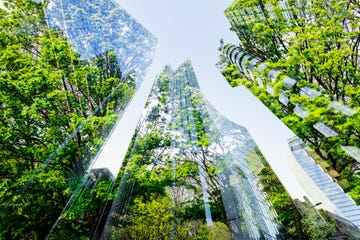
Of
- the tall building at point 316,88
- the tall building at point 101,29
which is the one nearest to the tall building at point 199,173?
the tall building at point 316,88

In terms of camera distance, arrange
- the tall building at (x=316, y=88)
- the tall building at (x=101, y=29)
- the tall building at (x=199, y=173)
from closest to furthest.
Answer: the tall building at (x=316, y=88)
the tall building at (x=199, y=173)
the tall building at (x=101, y=29)

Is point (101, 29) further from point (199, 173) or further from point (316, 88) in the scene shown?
point (316, 88)

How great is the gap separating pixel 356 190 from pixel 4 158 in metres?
9.15

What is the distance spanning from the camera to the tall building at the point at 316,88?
186 inches

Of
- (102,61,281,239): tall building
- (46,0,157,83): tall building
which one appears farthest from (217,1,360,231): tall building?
(46,0,157,83): tall building

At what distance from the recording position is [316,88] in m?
5.52

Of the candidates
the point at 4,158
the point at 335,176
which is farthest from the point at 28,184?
the point at 335,176

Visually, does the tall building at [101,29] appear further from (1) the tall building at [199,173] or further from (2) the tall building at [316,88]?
(2) the tall building at [316,88]

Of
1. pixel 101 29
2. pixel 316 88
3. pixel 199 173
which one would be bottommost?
pixel 316 88

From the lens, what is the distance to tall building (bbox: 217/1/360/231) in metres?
4.72

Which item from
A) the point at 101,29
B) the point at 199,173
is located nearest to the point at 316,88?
→ the point at 199,173

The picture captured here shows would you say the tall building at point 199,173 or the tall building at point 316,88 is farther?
the tall building at point 199,173

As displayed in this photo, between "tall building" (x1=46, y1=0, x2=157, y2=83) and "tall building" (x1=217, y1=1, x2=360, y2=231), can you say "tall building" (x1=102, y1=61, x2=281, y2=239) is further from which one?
"tall building" (x1=46, y1=0, x2=157, y2=83)

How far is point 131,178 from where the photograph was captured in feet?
26.7
